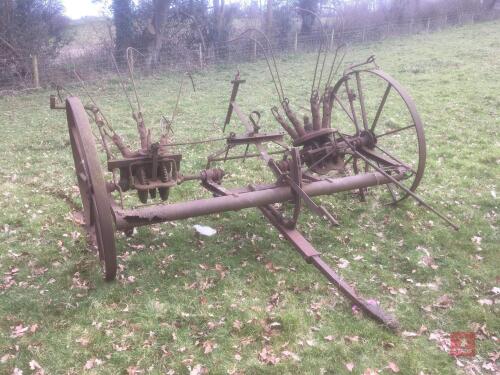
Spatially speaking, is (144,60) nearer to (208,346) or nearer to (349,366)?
(208,346)

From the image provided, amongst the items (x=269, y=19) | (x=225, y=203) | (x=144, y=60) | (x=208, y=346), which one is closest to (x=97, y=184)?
(x=225, y=203)

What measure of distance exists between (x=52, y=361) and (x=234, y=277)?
69.0 inches

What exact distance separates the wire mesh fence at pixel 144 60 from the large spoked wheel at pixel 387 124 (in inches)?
86.0

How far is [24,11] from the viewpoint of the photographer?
15.9 meters

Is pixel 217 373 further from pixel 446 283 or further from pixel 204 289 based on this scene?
pixel 446 283

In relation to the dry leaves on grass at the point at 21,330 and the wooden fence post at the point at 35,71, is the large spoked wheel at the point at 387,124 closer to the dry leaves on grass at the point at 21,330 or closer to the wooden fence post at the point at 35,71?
the dry leaves on grass at the point at 21,330

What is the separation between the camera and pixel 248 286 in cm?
443

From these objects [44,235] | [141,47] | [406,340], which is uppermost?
[141,47]

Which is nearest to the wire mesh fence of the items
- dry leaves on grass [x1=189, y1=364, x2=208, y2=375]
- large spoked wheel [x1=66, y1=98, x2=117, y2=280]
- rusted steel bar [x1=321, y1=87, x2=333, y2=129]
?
rusted steel bar [x1=321, y1=87, x2=333, y2=129]

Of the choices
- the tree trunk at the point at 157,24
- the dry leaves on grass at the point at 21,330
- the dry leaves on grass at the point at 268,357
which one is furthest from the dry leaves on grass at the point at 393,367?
the tree trunk at the point at 157,24

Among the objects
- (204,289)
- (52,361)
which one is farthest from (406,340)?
(52,361)

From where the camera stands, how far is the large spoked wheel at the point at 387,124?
17.2 feet

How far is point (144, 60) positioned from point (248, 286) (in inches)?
535

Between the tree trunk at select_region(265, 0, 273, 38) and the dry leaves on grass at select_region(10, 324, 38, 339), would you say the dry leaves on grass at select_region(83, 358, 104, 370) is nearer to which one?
the dry leaves on grass at select_region(10, 324, 38, 339)
